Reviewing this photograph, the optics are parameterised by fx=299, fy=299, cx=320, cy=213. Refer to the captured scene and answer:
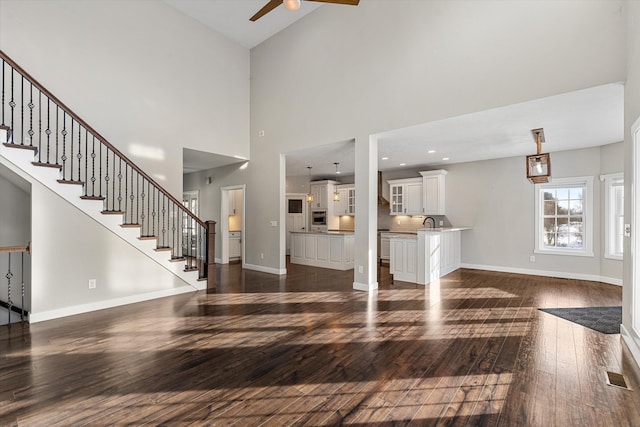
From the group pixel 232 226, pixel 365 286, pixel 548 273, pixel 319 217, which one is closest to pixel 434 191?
pixel 548 273

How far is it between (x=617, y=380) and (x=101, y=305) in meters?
5.67

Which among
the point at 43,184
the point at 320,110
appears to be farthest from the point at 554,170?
the point at 43,184

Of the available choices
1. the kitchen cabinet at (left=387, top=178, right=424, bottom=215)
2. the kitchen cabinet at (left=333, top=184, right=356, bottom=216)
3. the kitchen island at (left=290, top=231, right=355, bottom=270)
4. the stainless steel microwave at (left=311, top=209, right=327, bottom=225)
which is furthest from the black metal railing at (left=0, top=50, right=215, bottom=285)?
the kitchen cabinet at (left=387, top=178, right=424, bottom=215)

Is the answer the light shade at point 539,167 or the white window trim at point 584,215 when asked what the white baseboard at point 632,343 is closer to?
the light shade at point 539,167

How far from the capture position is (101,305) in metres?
4.15

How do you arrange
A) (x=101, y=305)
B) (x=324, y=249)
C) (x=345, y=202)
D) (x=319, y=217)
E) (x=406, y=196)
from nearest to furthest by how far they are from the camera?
(x=101, y=305) < (x=324, y=249) < (x=406, y=196) < (x=345, y=202) < (x=319, y=217)

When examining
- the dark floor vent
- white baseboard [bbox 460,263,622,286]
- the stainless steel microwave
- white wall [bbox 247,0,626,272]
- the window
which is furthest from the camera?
the stainless steel microwave

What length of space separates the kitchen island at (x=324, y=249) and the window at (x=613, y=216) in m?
4.96

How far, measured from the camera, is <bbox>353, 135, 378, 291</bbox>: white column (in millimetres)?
5102

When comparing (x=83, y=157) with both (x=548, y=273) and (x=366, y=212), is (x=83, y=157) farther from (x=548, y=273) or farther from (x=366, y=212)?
(x=548, y=273)

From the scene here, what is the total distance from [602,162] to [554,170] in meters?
0.76

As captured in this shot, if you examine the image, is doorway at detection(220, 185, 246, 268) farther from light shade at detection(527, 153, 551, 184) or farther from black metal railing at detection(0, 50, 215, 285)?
light shade at detection(527, 153, 551, 184)

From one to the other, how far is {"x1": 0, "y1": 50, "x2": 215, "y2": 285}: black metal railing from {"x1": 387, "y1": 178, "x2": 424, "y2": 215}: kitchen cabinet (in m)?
5.18

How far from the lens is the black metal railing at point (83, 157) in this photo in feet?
13.7
